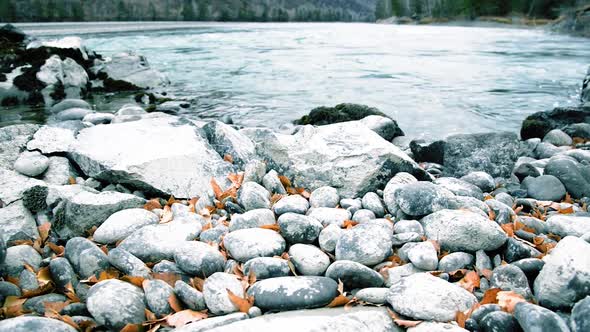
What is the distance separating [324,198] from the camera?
11.0 ft

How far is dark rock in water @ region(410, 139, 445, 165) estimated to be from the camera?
190 inches

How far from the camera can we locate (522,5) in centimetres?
5775

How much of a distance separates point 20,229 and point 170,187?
100cm

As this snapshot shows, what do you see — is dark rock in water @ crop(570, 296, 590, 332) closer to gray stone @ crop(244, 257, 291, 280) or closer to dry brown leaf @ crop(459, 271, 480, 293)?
dry brown leaf @ crop(459, 271, 480, 293)

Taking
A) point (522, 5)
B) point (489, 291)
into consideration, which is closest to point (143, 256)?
point (489, 291)

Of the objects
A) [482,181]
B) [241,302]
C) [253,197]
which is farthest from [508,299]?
[482,181]

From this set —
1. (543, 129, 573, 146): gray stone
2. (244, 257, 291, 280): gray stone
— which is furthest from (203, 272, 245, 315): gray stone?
(543, 129, 573, 146): gray stone

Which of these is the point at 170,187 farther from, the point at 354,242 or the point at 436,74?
the point at 436,74

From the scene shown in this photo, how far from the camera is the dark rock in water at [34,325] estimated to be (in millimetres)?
1901

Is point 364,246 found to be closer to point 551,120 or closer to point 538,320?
point 538,320

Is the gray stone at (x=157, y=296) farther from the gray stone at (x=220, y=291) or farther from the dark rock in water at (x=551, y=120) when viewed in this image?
the dark rock in water at (x=551, y=120)

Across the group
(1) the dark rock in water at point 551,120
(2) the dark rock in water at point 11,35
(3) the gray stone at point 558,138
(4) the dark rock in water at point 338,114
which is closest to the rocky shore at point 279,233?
(3) the gray stone at point 558,138

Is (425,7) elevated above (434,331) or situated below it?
above

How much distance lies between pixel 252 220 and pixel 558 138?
4637mm
